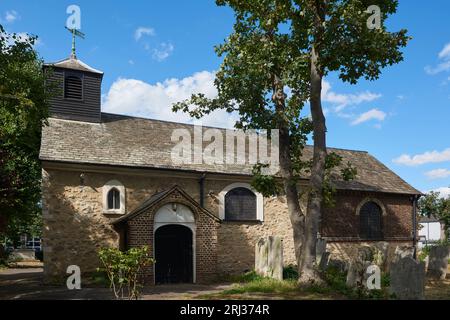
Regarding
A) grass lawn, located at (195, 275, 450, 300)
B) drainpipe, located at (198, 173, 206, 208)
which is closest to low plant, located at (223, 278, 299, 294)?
grass lawn, located at (195, 275, 450, 300)

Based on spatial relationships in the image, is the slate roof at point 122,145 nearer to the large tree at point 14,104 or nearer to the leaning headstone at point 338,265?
the large tree at point 14,104

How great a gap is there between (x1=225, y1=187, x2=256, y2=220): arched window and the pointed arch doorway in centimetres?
310

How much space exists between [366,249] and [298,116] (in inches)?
294

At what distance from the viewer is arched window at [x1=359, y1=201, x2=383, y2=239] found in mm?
24969

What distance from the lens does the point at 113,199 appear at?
19.0 meters

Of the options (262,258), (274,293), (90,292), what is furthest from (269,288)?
(90,292)

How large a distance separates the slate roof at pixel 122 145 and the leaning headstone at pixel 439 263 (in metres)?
6.21

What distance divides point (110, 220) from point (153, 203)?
7.88 feet

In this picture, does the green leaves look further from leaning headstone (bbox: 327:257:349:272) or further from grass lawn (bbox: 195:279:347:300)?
grass lawn (bbox: 195:279:347:300)

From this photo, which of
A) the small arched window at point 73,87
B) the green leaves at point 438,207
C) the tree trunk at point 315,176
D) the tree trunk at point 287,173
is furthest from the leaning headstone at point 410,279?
the green leaves at point 438,207

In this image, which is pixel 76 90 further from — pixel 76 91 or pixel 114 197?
pixel 114 197

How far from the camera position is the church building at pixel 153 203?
58.5 ft

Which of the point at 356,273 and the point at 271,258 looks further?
the point at 271,258

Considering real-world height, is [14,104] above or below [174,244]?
above
